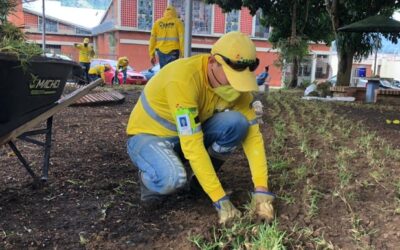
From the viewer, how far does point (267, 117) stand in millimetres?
6473

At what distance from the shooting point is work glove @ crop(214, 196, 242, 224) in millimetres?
2432

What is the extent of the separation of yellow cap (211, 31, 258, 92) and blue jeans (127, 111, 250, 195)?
0.38 meters

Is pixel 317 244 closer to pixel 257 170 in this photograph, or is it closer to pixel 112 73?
pixel 257 170

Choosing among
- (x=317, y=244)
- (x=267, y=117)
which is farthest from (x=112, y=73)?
(x=317, y=244)

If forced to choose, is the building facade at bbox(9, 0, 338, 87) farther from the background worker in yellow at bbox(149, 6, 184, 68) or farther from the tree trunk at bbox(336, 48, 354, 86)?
the background worker in yellow at bbox(149, 6, 184, 68)

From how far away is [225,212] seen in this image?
2.44 metres

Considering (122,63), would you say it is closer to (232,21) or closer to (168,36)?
(168,36)

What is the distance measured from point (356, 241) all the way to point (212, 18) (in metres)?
33.4

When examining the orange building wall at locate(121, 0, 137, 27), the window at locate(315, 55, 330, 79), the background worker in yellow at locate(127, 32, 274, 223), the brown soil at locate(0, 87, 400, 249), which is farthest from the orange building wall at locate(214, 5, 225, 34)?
the background worker in yellow at locate(127, 32, 274, 223)

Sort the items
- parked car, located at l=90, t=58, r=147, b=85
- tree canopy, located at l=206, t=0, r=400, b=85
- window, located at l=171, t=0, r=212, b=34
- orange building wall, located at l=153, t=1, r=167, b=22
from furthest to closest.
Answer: window, located at l=171, t=0, r=212, b=34 → orange building wall, located at l=153, t=1, r=167, b=22 → parked car, located at l=90, t=58, r=147, b=85 → tree canopy, located at l=206, t=0, r=400, b=85

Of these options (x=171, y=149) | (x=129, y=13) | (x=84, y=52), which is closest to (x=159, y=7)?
(x=129, y=13)

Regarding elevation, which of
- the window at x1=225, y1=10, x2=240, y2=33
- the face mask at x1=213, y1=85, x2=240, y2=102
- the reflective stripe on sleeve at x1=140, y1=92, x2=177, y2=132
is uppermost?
the window at x1=225, y1=10, x2=240, y2=33

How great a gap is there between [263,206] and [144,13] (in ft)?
104

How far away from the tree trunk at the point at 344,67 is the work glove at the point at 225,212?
10.7m
